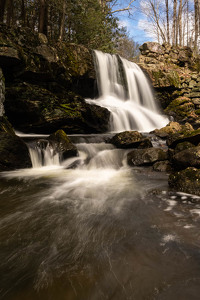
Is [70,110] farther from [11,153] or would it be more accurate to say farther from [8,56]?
[11,153]

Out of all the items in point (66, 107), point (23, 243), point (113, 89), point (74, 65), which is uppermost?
point (74, 65)

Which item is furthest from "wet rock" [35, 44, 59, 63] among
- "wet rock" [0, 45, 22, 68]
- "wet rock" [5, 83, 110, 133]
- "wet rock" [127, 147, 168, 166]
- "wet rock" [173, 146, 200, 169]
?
"wet rock" [173, 146, 200, 169]

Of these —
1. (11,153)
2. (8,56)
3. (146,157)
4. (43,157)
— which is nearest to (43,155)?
(43,157)

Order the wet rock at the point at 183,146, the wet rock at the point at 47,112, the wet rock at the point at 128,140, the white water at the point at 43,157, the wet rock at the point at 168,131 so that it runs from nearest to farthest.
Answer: the wet rock at the point at 183,146 < the white water at the point at 43,157 < the wet rock at the point at 128,140 < the wet rock at the point at 47,112 < the wet rock at the point at 168,131

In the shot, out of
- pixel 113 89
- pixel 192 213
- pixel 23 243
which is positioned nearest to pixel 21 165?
pixel 23 243

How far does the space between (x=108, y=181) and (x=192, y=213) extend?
7.71ft

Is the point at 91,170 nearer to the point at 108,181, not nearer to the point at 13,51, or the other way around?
the point at 108,181

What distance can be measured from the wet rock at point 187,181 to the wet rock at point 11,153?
441 centimetres

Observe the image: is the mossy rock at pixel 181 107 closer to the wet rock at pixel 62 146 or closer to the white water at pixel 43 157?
the wet rock at pixel 62 146

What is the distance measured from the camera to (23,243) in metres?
2.17

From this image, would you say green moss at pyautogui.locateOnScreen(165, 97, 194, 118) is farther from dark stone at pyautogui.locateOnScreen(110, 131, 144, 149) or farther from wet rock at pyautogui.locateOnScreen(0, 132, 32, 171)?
wet rock at pyautogui.locateOnScreen(0, 132, 32, 171)

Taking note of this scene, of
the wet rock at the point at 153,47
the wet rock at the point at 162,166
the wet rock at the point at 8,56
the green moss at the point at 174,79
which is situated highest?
the wet rock at the point at 153,47

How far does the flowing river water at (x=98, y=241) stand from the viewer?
1.54 meters

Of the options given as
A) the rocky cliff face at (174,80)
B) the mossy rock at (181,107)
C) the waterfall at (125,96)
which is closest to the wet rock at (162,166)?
the waterfall at (125,96)
